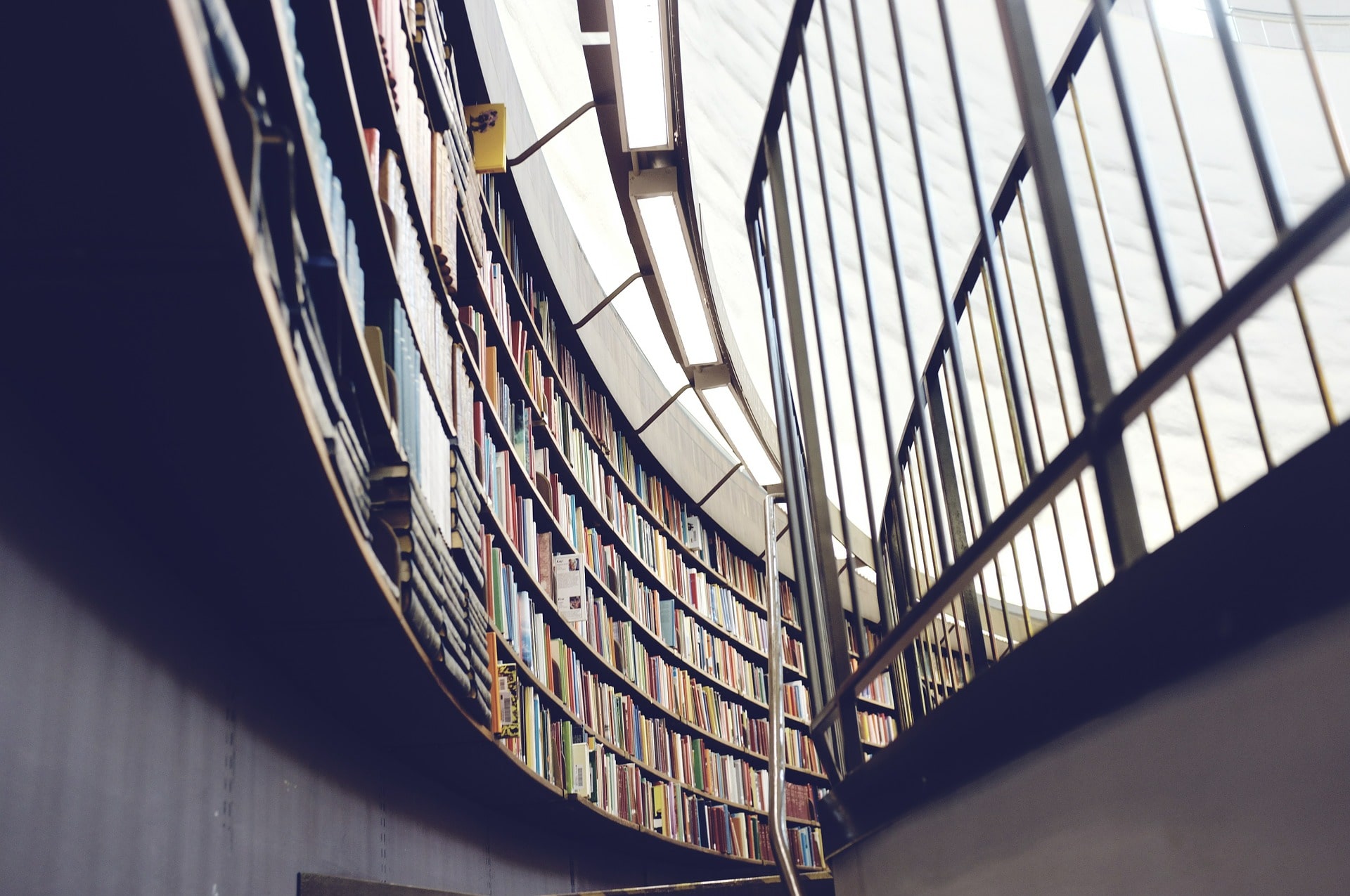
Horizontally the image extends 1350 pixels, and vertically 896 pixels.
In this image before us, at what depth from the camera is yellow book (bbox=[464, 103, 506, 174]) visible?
314 centimetres

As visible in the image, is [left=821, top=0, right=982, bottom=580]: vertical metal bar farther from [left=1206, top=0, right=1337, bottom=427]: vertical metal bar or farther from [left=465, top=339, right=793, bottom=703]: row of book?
[left=465, top=339, right=793, bottom=703]: row of book

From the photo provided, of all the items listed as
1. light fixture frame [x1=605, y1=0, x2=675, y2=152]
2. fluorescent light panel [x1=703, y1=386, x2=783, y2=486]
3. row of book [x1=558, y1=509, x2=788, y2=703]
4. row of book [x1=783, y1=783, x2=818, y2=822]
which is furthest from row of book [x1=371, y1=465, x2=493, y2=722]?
row of book [x1=783, y1=783, x2=818, y2=822]

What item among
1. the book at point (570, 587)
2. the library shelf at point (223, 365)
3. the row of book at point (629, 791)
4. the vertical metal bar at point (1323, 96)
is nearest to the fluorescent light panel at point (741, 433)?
the book at point (570, 587)

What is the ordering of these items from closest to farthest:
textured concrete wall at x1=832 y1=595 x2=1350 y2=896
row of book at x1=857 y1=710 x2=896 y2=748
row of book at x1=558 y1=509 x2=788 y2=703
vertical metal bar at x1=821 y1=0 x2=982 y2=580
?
textured concrete wall at x1=832 y1=595 x2=1350 y2=896, vertical metal bar at x1=821 y1=0 x2=982 y2=580, row of book at x1=558 y1=509 x2=788 y2=703, row of book at x1=857 y1=710 x2=896 y2=748

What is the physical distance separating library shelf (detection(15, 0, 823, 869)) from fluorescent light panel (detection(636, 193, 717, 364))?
1636 millimetres

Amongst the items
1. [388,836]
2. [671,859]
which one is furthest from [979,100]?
[388,836]

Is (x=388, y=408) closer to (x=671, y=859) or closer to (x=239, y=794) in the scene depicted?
(x=239, y=794)

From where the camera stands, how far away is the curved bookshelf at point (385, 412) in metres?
1.16

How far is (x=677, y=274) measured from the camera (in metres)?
3.86

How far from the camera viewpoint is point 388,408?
5.44 feet

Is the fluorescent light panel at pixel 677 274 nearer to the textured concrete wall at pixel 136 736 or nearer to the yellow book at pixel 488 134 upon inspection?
the yellow book at pixel 488 134

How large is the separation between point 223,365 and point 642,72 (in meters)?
2.22

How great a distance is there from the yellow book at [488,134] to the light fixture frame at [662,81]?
0.36 m

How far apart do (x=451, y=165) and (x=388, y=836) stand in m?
1.58
